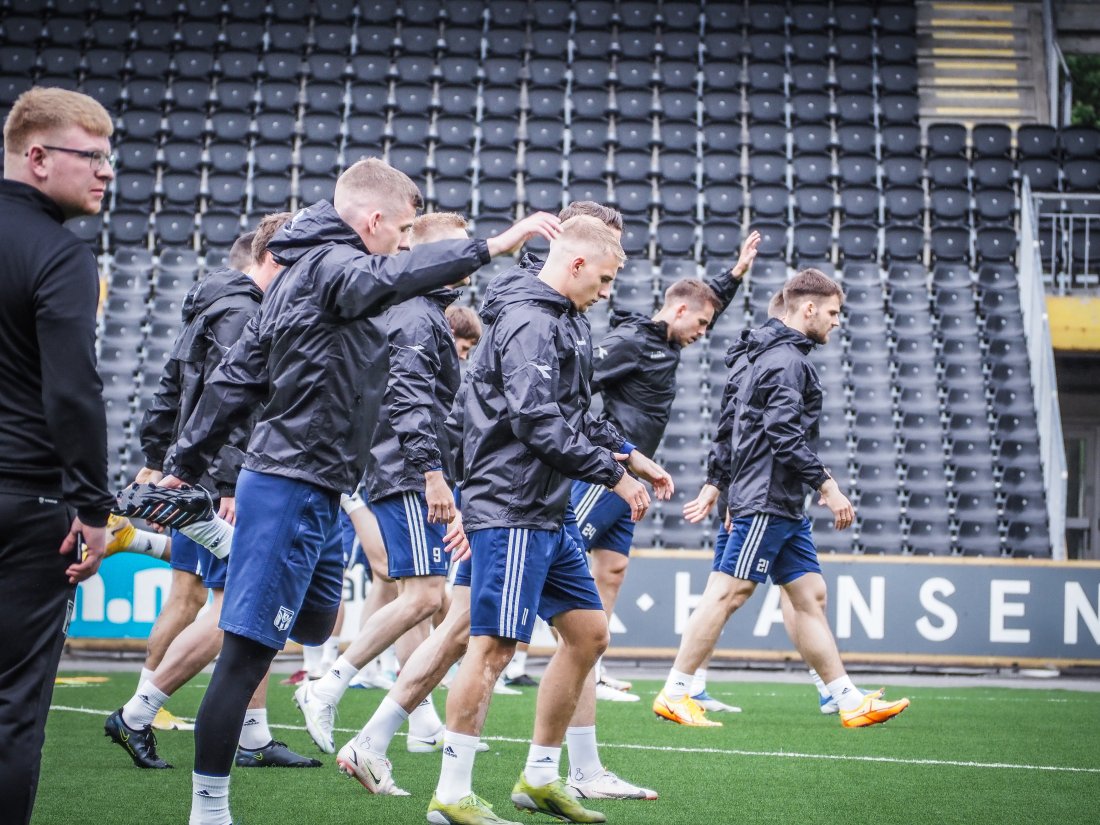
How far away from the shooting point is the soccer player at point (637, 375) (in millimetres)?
7438

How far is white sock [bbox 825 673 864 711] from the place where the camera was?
22.8 feet

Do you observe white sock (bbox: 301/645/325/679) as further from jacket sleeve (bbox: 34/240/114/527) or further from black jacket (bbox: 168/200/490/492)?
jacket sleeve (bbox: 34/240/114/527)

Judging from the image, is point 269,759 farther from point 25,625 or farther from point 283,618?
point 25,625

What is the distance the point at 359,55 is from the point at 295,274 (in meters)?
16.8

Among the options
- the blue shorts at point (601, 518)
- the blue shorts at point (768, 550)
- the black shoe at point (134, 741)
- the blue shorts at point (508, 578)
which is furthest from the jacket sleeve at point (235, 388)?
the blue shorts at point (768, 550)

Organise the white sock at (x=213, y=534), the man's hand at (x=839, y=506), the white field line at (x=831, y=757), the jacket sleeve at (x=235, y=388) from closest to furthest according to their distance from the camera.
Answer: the jacket sleeve at (x=235, y=388) < the white sock at (x=213, y=534) < the white field line at (x=831, y=757) < the man's hand at (x=839, y=506)

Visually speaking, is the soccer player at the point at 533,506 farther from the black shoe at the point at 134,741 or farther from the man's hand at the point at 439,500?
the black shoe at the point at 134,741

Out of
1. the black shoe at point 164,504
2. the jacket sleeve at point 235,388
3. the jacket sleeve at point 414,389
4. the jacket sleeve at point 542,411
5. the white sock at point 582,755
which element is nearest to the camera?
the jacket sleeve at point 542,411

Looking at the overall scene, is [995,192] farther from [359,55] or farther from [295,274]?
[295,274]

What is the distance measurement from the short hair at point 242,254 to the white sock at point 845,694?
146 inches

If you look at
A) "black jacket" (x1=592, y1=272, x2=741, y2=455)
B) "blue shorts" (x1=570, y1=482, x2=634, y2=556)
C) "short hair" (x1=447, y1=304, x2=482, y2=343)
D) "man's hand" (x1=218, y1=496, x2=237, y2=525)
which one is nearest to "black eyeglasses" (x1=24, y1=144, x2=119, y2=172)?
"man's hand" (x1=218, y1=496, x2=237, y2=525)

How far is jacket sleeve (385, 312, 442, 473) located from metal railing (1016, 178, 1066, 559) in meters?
8.25

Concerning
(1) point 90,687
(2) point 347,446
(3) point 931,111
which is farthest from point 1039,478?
(2) point 347,446

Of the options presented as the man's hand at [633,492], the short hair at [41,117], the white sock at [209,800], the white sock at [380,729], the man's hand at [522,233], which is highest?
the short hair at [41,117]
